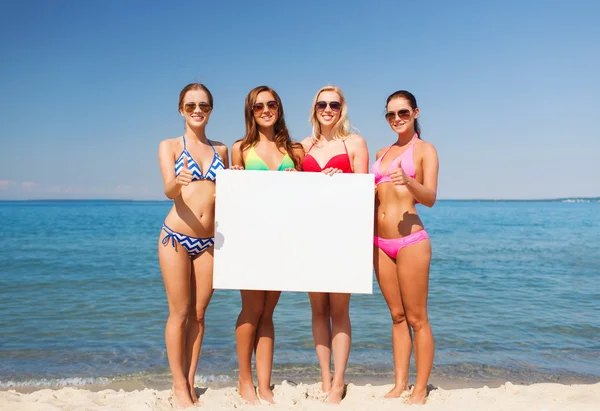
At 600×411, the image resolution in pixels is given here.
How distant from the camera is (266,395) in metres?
4.42

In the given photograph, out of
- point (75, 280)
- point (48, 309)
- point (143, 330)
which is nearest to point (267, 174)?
point (143, 330)

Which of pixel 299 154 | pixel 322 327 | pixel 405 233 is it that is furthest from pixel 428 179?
pixel 322 327

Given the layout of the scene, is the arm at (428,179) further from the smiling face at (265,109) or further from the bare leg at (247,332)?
the bare leg at (247,332)

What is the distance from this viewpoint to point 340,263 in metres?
3.97

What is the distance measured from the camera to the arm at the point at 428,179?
13.0 feet

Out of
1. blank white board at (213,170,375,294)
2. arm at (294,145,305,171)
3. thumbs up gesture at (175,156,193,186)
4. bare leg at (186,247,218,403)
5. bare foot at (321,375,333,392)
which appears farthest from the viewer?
bare foot at (321,375,333,392)

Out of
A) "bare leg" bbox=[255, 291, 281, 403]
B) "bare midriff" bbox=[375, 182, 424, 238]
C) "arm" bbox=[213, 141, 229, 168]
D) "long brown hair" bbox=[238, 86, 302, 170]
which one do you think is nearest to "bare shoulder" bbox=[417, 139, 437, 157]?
"bare midriff" bbox=[375, 182, 424, 238]

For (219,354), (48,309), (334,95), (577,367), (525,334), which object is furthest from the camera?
(48,309)

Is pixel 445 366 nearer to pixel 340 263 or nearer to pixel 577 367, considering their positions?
pixel 577 367

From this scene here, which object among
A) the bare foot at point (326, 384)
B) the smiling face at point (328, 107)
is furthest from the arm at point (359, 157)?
the bare foot at point (326, 384)

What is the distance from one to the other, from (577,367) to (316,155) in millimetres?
5004

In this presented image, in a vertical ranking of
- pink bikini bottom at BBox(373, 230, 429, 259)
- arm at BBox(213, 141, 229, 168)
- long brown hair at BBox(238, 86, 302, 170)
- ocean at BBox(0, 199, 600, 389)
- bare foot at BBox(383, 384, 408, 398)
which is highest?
long brown hair at BBox(238, 86, 302, 170)

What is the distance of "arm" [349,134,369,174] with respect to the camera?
4246 millimetres

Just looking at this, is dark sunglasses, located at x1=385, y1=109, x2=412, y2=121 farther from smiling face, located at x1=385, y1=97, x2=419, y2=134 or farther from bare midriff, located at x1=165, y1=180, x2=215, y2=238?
bare midriff, located at x1=165, y1=180, x2=215, y2=238
